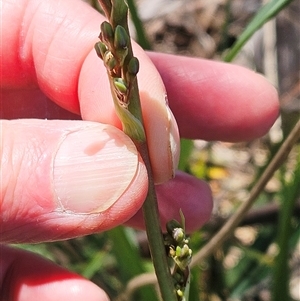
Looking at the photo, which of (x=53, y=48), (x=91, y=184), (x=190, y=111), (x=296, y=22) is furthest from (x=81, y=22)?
(x=296, y=22)

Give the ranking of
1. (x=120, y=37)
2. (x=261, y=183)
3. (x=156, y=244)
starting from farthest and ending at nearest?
1. (x=261, y=183)
2. (x=156, y=244)
3. (x=120, y=37)

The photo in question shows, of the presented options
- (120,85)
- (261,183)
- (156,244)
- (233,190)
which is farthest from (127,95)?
(233,190)

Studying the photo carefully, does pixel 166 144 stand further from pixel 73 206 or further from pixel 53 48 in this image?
pixel 53 48

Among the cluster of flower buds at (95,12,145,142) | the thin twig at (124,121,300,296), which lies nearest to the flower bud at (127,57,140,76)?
the cluster of flower buds at (95,12,145,142)

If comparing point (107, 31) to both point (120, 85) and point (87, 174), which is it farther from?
point (87, 174)

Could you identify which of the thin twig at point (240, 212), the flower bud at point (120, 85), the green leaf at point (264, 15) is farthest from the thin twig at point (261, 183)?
the flower bud at point (120, 85)
